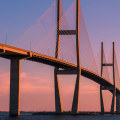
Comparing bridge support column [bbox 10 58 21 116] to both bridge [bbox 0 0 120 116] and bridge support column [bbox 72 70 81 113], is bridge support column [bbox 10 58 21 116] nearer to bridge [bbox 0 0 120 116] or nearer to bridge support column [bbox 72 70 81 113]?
bridge [bbox 0 0 120 116]

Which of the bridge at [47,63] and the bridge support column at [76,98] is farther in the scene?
the bridge support column at [76,98]

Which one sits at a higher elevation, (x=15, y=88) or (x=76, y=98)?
(x=15, y=88)

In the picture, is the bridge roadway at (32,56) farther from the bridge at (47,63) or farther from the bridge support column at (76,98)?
the bridge support column at (76,98)

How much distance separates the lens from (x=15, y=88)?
5275 centimetres

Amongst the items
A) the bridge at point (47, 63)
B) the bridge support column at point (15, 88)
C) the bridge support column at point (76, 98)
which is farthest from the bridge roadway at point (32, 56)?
the bridge support column at point (76, 98)

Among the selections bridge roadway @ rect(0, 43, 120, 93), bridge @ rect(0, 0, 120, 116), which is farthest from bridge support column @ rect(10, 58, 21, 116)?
bridge roadway @ rect(0, 43, 120, 93)

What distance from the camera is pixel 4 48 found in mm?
47438

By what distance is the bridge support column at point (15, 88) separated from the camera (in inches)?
2069

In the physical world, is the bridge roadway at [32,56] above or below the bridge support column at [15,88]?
above

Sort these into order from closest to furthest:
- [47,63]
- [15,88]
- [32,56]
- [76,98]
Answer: [15,88], [32,56], [47,63], [76,98]

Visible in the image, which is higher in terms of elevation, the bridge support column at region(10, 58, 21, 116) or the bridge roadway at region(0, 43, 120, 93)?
the bridge roadway at region(0, 43, 120, 93)

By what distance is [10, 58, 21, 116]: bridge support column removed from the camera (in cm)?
5256

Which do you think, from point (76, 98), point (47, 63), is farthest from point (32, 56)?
point (76, 98)

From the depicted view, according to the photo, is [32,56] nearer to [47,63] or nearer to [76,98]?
[47,63]
